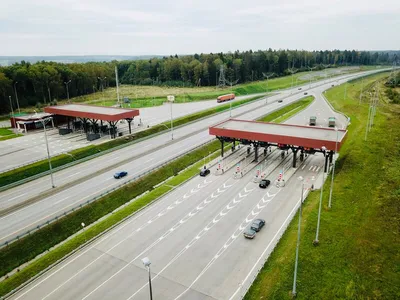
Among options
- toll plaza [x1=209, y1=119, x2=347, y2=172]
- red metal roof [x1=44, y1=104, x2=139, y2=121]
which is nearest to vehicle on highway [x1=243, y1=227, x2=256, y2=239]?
toll plaza [x1=209, y1=119, x2=347, y2=172]

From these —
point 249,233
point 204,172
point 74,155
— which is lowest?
point 249,233

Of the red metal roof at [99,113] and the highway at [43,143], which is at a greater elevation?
the red metal roof at [99,113]

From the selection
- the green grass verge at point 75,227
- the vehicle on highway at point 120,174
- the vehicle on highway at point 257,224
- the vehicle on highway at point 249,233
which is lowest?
the green grass verge at point 75,227

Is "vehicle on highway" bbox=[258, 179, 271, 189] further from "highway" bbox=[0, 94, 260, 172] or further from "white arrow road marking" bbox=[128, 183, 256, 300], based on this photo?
"highway" bbox=[0, 94, 260, 172]

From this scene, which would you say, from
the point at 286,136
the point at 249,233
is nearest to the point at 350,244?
the point at 249,233

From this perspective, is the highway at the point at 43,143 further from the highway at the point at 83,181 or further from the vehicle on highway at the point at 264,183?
the vehicle on highway at the point at 264,183

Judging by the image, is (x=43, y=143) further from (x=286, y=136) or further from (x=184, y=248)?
(x=286, y=136)

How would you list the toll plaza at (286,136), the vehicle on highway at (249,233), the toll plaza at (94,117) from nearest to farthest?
the vehicle on highway at (249,233)
the toll plaza at (286,136)
the toll plaza at (94,117)

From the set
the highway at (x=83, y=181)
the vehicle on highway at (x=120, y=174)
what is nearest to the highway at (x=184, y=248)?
the highway at (x=83, y=181)
